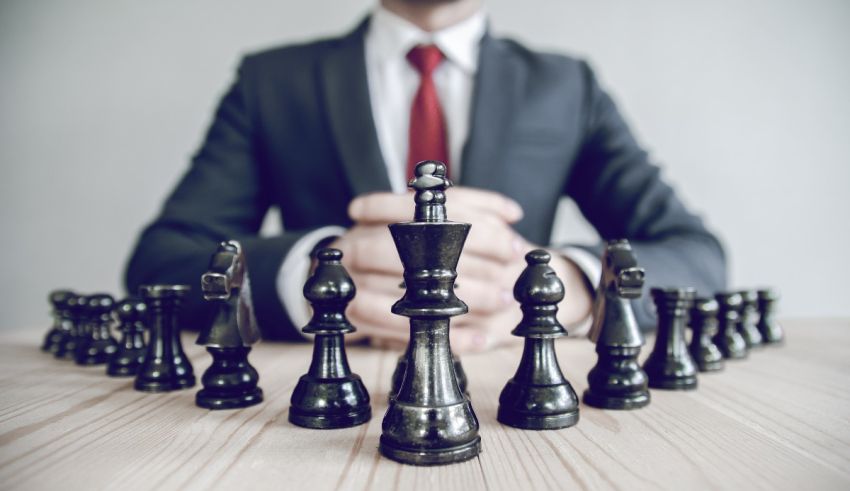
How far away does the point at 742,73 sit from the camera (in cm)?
260

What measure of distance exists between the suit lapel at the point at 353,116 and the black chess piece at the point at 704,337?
95 cm

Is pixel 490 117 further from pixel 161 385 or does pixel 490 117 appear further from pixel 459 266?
pixel 161 385

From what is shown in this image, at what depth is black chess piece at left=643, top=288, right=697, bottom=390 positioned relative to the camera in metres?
0.81

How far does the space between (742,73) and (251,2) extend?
2135 mm

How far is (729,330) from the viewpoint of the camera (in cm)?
106

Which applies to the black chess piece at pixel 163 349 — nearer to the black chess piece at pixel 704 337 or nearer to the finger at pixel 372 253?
the finger at pixel 372 253

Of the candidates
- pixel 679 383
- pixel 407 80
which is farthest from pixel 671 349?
pixel 407 80

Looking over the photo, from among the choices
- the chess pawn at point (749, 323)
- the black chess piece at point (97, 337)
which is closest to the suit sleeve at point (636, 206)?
the chess pawn at point (749, 323)

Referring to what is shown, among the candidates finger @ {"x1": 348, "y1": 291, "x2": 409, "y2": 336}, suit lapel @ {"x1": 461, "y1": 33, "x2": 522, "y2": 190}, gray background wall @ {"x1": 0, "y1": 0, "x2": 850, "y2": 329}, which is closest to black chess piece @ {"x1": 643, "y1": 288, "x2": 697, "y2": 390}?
finger @ {"x1": 348, "y1": 291, "x2": 409, "y2": 336}

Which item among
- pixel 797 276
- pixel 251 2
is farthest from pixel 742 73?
pixel 251 2

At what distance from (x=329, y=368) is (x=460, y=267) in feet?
1.93

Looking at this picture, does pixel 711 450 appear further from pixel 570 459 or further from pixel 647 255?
pixel 647 255

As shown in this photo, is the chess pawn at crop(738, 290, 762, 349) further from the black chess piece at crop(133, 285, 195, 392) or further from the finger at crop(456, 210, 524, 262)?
the black chess piece at crop(133, 285, 195, 392)

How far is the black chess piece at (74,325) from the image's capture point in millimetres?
988
